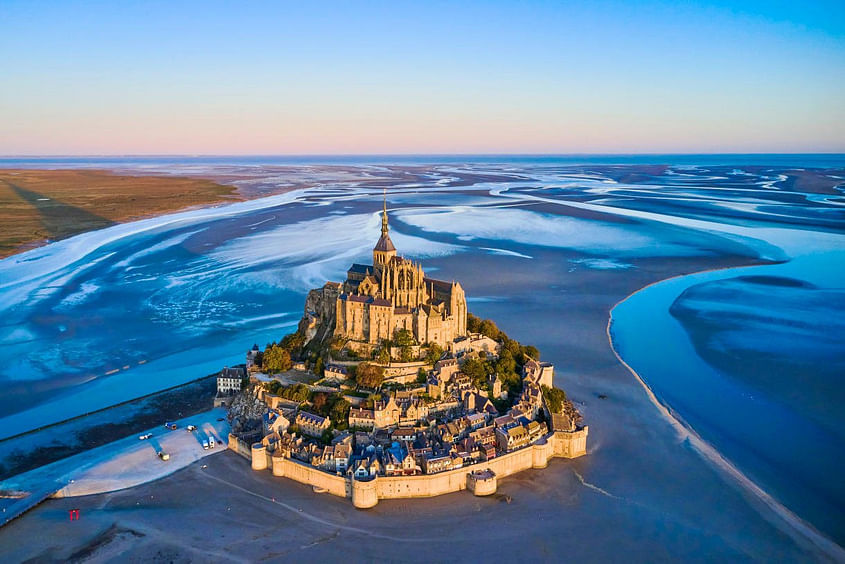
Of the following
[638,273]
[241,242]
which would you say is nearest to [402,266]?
[638,273]

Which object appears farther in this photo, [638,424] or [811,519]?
[638,424]

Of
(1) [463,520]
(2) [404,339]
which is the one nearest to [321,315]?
(2) [404,339]

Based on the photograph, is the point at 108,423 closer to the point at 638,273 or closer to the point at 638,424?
the point at 638,424

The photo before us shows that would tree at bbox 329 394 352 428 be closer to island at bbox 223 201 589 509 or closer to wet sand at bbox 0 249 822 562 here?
island at bbox 223 201 589 509

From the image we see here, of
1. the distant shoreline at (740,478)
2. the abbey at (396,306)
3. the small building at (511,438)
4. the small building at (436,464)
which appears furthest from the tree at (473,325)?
the small building at (436,464)

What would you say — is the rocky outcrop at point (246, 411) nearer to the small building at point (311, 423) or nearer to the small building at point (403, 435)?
the small building at point (311, 423)
